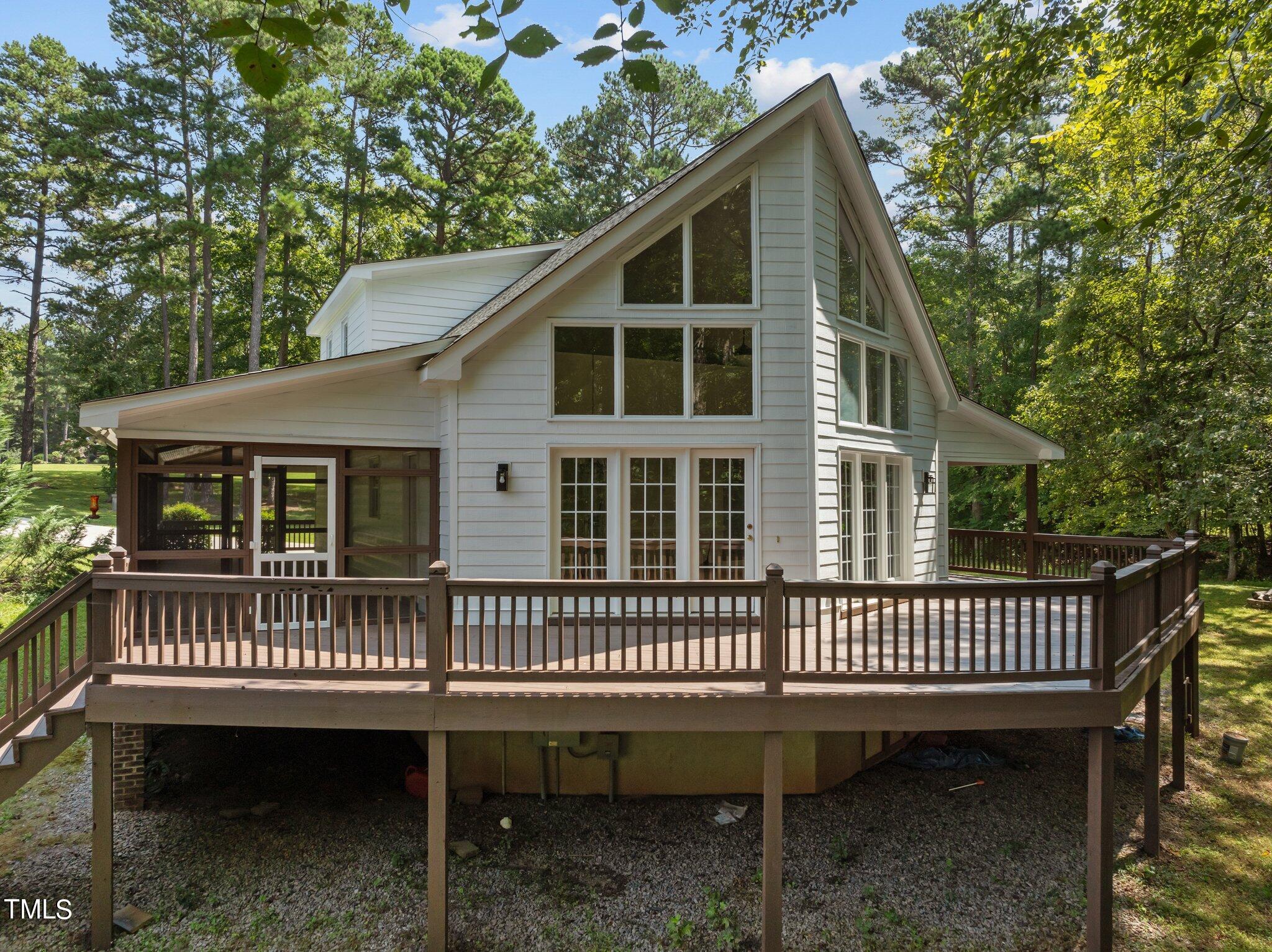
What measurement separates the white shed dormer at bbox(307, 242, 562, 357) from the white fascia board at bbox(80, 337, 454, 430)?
381cm

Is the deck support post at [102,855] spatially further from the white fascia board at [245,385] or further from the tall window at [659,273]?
the tall window at [659,273]

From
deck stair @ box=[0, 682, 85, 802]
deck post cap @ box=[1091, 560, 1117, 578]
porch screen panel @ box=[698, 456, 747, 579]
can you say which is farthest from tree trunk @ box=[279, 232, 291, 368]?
deck post cap @ box=[1091, 560, 1117, 578]

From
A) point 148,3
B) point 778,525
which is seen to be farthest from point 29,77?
point 778,525

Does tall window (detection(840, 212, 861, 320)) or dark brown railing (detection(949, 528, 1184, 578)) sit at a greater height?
tall window (detection(840, 212, 861, 320))

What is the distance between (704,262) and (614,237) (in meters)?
1.13

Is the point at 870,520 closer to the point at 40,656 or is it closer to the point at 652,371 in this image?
the point at 652,371

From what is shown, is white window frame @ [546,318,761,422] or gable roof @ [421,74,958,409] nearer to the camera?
gable roof @ [421,74,958,409]

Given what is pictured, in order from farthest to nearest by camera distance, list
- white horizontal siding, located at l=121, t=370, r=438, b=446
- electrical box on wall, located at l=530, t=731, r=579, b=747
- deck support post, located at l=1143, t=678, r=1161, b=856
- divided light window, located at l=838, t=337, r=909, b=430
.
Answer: divided light window, located at l=838, t=337, r=909, b=430, white horizontal siding, located at l=121, t=370, r=438, b=446, electrical box on wall, located at l=530, t=731, r=579, b=747, deck support post, located at l=1143, t=678, r=1161, b=856

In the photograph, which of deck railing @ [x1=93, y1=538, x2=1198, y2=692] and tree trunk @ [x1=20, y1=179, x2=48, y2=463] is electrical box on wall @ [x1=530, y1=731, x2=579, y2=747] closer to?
deck railing @ [x1=93, y1=538, x2=1198, y2=692]

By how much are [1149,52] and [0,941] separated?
15399mm

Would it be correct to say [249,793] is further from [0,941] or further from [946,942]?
[946,942]

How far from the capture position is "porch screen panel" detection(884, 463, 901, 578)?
9492mm

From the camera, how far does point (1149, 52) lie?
9.40 metres

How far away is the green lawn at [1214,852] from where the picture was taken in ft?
18.8
